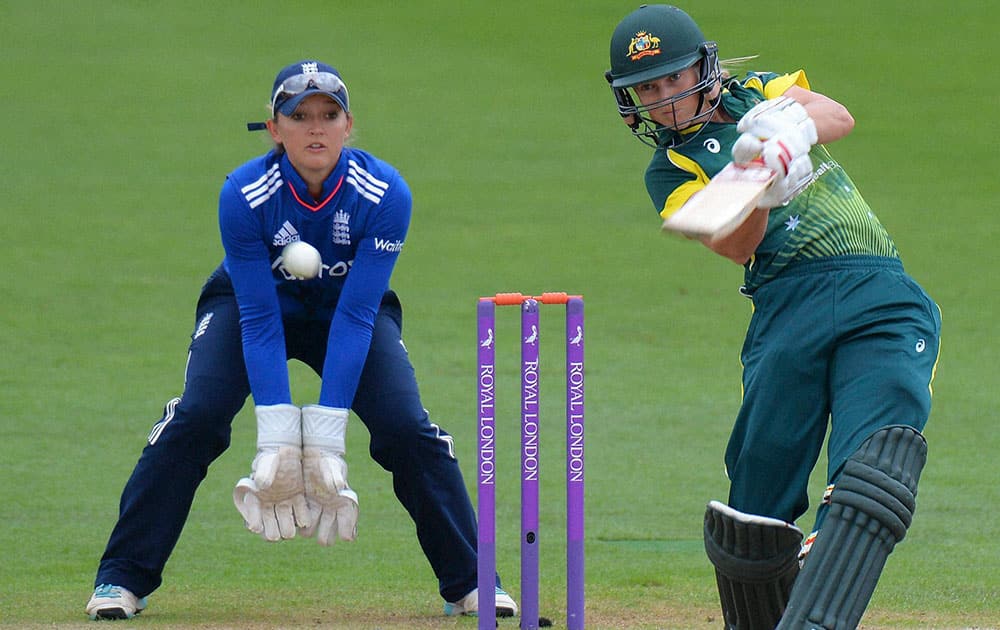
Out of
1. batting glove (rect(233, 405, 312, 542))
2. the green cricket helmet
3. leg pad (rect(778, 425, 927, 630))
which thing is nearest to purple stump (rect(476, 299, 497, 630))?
batting glove (rect(233, 405, 312, 542))

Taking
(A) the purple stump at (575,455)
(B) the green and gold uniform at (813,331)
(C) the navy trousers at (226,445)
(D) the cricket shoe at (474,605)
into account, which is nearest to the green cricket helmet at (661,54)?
(B) the green and gold uniform at (813,331)

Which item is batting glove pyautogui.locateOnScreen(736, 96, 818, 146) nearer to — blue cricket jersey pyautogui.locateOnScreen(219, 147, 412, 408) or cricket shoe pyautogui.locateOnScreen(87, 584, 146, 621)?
blue cricket jersey pyautogui.locateOnScreen(219, 147, 412, 408)

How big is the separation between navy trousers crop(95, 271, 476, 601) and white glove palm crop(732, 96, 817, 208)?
4.58 feet

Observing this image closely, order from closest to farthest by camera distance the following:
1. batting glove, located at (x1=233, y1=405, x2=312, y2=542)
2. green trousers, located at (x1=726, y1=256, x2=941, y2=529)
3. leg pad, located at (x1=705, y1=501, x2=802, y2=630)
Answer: green trousers, located at (x1=726, y1=256, x2=941, y2=529)
leg pad, located at (x1=705, y1=501, x2=802, y2=630)
batting glove, located at (x1=233, y1=405, x2=312, y2=542)

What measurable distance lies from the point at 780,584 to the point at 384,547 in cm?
225

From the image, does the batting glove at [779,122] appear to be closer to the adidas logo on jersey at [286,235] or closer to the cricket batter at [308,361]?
the cricket batter at [308,361]

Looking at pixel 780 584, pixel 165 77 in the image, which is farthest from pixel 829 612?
pixel 165 77

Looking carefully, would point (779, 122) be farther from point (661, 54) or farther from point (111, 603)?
point (111, 603)

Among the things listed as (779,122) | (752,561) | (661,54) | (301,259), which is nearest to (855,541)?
(752,561)

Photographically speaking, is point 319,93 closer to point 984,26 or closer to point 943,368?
point 943,368

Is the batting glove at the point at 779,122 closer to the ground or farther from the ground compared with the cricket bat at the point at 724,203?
farther from the ground

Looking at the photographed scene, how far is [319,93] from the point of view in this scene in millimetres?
4082

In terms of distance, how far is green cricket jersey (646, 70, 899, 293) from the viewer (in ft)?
11.3

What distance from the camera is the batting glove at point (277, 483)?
3.89 m
